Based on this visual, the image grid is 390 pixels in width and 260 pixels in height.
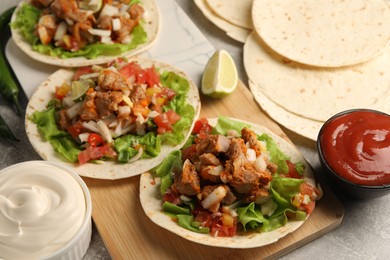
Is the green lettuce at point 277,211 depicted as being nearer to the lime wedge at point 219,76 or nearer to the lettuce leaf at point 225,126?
the lettuce leaf at point 225,126

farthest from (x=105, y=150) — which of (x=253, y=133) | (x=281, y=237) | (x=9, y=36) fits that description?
(x=9, y=36)

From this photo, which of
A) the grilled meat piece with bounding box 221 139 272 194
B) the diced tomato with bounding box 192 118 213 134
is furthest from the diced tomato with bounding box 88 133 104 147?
the grilled meat piece with bounding box 221 139 272 194

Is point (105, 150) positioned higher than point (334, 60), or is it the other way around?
point (334, 60)

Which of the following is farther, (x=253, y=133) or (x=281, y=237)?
(x=253, y=133)

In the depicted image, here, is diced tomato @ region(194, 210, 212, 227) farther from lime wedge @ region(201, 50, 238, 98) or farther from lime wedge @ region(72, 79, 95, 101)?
lime wedge @ region(72, 79, 95, 101)

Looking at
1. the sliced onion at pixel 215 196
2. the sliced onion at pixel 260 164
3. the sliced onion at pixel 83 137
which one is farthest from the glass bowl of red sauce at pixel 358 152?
the sliced onion at pixel 83 137

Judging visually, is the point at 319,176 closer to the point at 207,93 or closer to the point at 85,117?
the point at 207,93

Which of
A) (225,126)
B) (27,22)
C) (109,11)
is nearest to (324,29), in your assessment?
(225,126)
